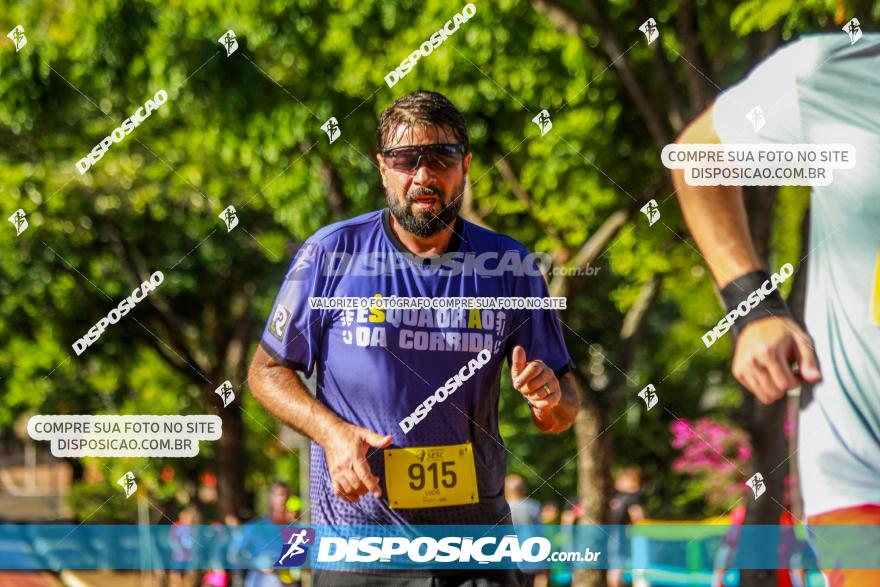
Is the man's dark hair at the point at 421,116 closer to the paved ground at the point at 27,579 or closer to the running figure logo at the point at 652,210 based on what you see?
the running figure logo at the point at 652,210

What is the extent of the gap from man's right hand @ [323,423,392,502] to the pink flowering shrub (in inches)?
351

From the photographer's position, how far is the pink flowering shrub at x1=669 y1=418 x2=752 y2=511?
13758mm

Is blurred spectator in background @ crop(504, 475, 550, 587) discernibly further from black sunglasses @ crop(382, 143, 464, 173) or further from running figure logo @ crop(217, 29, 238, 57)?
running figure logo @ crop(217, 29, 238, 57)

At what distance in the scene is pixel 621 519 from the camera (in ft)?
25.0

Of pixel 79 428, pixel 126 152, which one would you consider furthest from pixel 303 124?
pixel 79 428

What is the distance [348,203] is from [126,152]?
1647 mm

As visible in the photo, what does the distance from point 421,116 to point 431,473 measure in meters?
1.24

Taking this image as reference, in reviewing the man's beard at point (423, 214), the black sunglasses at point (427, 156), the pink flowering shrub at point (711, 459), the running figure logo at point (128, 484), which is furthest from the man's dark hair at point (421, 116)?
the pink flowering shrub at point (711, 459)

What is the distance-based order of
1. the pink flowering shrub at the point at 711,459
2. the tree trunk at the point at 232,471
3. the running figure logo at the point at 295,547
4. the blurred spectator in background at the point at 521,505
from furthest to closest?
1. the pink flowering shrub at the point at 711,459
2. the tree trunk at the point at 232,471
3. the blurred spectator in background at the point at 521,505
4. the running figure logo at the point at 295,547

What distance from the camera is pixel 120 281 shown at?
8531mm

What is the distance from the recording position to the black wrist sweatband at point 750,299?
410 centimetres

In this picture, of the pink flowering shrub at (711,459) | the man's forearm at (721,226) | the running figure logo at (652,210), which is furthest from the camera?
the pink flowering shrub at (711,459)

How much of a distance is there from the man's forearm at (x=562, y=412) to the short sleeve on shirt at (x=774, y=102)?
0.90 m

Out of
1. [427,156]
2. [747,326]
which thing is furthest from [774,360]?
[427,156]
